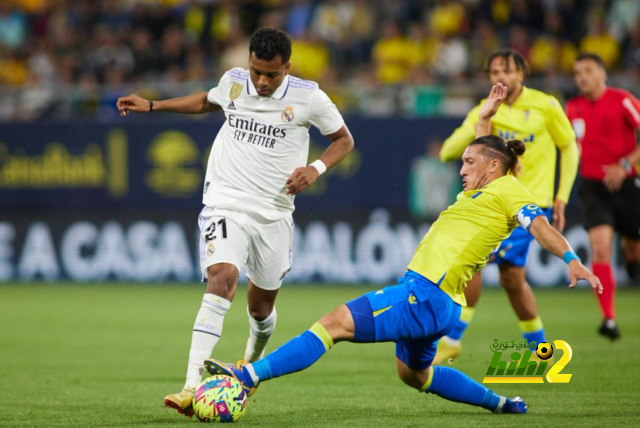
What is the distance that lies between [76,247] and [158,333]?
6.57 metres

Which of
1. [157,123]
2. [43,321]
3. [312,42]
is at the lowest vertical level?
[43,321]

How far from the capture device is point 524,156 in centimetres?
834

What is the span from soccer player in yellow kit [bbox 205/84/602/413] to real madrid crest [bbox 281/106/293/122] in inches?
52.1

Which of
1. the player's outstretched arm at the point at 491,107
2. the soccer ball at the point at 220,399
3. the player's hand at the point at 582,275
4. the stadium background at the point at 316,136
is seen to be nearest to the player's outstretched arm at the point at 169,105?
the player's outstretched arm at the point at 491,107

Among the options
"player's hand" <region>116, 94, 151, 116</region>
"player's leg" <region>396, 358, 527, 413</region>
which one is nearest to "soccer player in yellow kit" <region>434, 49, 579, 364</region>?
"player's leg" <region>396, 358, 527, 413</region>

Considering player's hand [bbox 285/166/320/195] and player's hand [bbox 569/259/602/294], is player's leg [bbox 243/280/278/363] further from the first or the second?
player's hand [bbox 569/259/602/294]

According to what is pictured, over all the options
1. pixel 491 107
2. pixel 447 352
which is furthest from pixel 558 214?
pixel 491 107

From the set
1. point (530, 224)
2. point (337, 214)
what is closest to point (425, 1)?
point (337, 214)

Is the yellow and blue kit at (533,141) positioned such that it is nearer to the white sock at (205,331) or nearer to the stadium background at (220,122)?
the white sock at (205,331)

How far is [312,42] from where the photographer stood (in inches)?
691

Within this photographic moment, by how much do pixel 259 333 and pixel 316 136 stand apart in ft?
30.3

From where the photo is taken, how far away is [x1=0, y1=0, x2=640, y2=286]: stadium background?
1614 centimetres

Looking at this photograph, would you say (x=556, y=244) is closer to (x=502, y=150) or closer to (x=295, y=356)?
(x=502, y=150)

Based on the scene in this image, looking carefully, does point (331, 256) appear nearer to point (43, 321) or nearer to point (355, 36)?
point (355, 36)
